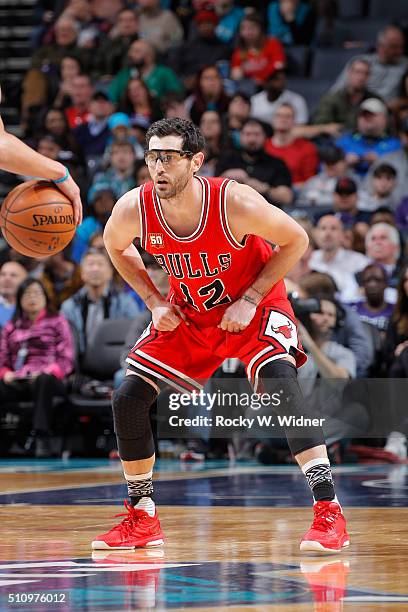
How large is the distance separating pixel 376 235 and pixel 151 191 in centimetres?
556

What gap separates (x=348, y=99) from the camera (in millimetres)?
12328

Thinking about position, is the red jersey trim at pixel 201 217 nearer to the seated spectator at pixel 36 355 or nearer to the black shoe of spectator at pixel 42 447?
the seated spectator at pixel 36 355

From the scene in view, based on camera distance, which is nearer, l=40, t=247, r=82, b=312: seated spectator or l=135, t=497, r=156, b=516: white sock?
l=135, t=497, r=156, b=516: white sock

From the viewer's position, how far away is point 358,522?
526 cm

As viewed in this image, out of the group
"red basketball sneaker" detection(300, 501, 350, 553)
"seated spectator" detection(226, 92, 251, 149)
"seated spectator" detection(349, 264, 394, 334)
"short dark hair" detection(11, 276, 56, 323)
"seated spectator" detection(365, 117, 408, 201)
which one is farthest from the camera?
"seated spectator" detection(226, 92, 251, 149)

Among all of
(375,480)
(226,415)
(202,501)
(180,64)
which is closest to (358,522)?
(202,501)

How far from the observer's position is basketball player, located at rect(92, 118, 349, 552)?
4531mm

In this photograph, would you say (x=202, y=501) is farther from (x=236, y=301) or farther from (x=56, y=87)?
(x=56, y=87)

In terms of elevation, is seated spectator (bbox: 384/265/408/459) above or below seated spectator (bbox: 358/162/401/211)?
below

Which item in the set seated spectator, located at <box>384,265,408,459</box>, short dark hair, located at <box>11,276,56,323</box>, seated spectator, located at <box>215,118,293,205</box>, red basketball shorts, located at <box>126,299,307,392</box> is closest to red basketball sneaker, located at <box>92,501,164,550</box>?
red basketball shorts, located at <box>126,299,307,392</box>

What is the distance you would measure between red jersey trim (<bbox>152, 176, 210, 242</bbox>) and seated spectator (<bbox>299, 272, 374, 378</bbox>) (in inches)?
175

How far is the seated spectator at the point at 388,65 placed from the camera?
1245 centimetres

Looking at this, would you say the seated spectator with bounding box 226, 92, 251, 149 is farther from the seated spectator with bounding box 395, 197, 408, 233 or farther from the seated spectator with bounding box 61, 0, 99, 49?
the seated spectator with bounding box 61, 0, 99, 49

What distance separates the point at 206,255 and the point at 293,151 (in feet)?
24.8
